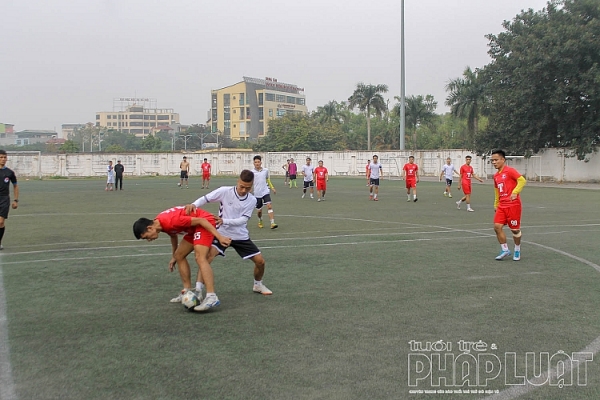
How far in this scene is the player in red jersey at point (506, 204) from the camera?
10.1m

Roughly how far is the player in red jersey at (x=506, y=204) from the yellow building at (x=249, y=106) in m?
114

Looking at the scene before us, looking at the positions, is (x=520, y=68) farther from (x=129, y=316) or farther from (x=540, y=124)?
(x=129, y=316)

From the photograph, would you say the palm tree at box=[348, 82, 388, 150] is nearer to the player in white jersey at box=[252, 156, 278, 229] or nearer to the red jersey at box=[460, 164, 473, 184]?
the red jersey at box=[460, 164, 473, 184]

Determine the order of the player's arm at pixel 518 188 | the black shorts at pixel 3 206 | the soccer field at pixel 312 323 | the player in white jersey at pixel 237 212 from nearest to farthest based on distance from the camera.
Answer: the soccer field at pixel 312 323 → the player in white jersey at pixel 237 212 → the player's arm at pixel 518 188 → the black shorts at pixel 3 206

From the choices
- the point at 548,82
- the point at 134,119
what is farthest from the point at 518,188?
the point at 134,119

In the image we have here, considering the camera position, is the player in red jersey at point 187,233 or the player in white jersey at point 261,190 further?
the player in white jersey at point 261,190

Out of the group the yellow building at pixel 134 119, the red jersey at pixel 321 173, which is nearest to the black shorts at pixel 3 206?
the red jersey at pixel 321 173

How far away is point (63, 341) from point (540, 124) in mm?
41948

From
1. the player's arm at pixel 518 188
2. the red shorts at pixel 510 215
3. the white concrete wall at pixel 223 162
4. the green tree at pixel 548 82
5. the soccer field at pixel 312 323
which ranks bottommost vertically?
the soccer field at pixel 312 323

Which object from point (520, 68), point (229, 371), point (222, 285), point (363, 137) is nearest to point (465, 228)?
point (222, 285)

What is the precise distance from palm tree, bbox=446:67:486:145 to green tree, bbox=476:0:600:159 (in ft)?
47.3

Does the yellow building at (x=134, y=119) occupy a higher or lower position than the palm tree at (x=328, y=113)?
higher

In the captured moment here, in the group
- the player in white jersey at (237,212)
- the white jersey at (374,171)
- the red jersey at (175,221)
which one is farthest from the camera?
the white jersey at (374,171)

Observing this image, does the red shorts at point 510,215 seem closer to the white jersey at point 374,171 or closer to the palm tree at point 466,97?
the white jersey at point 374,171
